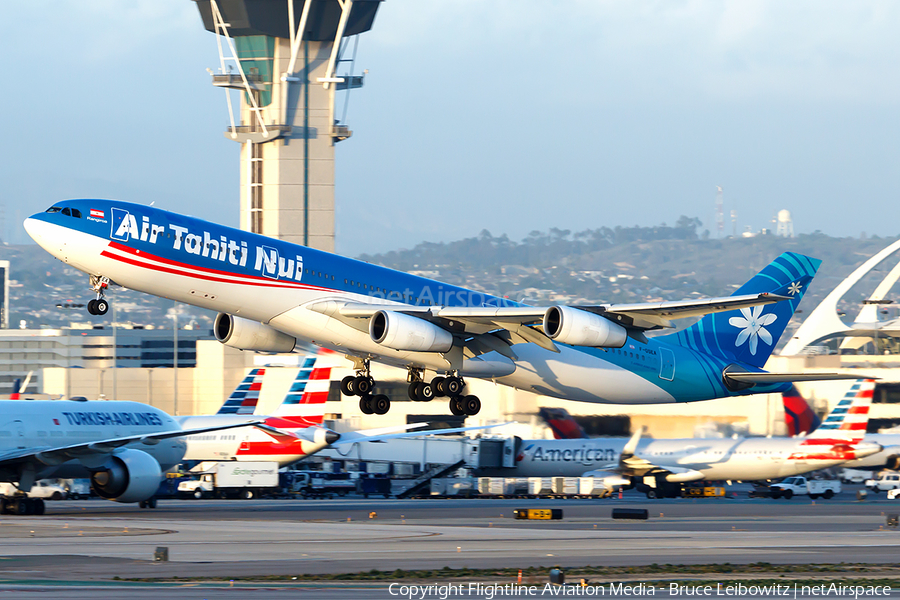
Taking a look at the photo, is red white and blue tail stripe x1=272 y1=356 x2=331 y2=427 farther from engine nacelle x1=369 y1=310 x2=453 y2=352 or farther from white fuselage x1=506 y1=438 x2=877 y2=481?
engine nacelle x1=369 y1=310 x2=453 y2=352

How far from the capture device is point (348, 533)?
43062 millimetres

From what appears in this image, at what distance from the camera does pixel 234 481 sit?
70312 mm

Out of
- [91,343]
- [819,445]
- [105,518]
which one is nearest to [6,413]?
[105,518]

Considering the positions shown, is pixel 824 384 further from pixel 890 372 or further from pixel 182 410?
pixel 182 410

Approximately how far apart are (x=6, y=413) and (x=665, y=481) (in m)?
40.1

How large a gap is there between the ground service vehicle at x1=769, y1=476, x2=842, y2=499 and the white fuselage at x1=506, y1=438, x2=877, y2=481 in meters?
1.06

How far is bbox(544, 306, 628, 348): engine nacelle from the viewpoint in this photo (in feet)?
123

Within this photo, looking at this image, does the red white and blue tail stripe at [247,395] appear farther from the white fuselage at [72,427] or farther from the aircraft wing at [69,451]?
the aircraft wing at [69,451]

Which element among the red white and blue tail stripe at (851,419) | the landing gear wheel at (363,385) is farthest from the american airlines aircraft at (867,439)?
the landing gear wheel at (363,385)

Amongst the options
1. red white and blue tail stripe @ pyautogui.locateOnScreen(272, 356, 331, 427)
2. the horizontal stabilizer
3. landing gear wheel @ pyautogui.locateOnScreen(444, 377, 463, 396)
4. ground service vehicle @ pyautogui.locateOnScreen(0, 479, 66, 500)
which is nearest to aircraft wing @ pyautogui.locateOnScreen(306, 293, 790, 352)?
landing gear wheel @ pyautogui.locateOnScreen(444, 377, 463, 396)

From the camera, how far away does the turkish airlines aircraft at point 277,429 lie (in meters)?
70.0

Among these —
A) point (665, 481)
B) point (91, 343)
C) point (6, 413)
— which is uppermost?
point (91, 343)

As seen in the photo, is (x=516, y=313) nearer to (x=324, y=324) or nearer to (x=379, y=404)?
(x=324, y=324)

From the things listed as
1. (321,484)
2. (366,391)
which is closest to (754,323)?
(366,391)
